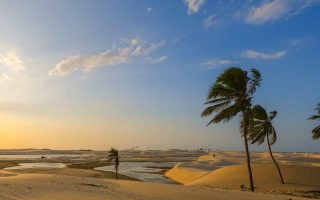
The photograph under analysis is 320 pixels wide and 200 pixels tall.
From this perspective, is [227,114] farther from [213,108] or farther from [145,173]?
[145,173]

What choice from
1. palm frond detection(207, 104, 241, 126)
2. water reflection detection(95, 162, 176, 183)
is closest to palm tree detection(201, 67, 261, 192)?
palm frond detection(207, 104, 241, 126)

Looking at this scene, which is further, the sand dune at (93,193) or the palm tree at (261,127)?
the palm tree at (261,127)

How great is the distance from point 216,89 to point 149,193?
1303 centimetres

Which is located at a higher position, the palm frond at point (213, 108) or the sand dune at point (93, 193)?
the palm frond at point (213, 108)

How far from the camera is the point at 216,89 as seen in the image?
3097cm

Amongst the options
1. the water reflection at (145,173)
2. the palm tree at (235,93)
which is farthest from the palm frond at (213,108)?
the water reflection at (145,173)

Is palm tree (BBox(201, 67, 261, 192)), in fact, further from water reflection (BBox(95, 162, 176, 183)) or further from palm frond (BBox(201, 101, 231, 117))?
water reflection (BBox(95, 162, 176, 183))

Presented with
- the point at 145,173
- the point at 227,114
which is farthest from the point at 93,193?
the point at 145,173

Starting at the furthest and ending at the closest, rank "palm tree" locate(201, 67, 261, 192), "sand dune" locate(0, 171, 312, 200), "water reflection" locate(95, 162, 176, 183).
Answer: "water reflection" locate(95, 162, 176, 183)
"palm tree" locate(201, 67, 261, 192)
"sand dune" locate(0, 171, 312, 200)

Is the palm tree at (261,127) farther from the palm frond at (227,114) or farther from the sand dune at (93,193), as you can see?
the sand dune at (93,193)

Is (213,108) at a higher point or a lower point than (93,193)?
higher

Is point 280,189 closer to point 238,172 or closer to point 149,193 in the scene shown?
point 238,172

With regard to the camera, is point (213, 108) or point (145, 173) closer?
point (213, 108)

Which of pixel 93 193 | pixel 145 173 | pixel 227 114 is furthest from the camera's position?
pixel 145 173
